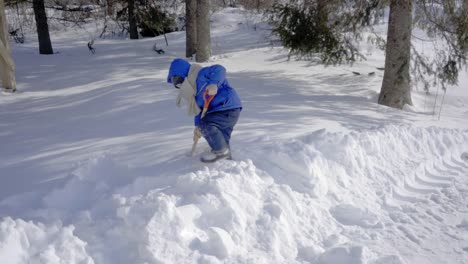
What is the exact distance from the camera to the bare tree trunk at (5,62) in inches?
367

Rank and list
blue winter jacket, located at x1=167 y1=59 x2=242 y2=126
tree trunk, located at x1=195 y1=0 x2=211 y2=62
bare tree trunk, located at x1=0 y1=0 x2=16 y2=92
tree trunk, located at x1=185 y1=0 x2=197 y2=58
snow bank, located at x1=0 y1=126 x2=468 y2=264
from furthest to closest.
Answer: tree trunk, located at x1=185 y1=0 x2=197 y2=58
tree trunk, located at x1=195 y1=0 x2=211 y2=62
bare tree trunk, located at x1=0 y1=0 x2=16 y2=92
blue winter jacket, located at x1=167 y1=59 x2=242 y2=126
snow bank, located at x1=0 y1=126 x2=468 y2=264

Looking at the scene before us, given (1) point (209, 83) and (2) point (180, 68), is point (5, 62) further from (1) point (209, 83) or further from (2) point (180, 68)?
(1) point (209, 83)

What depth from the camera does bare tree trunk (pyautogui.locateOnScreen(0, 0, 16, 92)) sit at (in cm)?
933

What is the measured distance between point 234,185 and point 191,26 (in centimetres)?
1060

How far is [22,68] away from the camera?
1275 centimetres

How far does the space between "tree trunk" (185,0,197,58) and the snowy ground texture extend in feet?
17.9

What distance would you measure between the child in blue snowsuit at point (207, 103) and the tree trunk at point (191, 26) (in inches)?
371

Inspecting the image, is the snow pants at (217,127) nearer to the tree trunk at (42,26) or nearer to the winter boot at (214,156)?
Answer: the winter boot at (214,156)

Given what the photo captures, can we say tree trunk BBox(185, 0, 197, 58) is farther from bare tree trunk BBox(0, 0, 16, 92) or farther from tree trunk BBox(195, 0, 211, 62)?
bare tree trunk BBox(0, 0, 16, 92)

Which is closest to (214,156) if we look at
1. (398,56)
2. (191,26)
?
(398,56)

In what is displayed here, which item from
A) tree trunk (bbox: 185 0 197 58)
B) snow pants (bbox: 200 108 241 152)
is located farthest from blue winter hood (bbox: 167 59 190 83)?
tree trunk (bbox: 185 0 197 58)

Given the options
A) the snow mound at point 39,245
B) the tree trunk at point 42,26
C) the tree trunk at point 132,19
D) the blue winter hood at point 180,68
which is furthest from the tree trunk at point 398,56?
the tree trunk at point 42,26

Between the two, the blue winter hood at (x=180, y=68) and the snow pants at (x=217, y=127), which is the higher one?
the blue winter hood at (x=180, y=68)

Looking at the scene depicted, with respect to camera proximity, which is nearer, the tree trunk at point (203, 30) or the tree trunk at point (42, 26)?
the tree trunk at point (203, 30)
